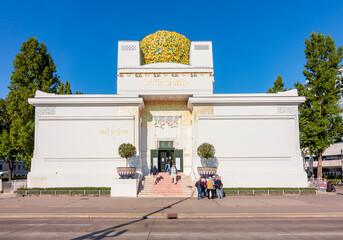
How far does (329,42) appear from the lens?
29812mm

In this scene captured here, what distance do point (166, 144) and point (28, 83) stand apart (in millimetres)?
18462

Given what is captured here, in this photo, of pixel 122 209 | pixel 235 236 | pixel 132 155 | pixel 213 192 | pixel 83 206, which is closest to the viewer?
pixel 235 236

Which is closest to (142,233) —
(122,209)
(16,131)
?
(122,209)

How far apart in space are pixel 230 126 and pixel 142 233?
51.7ft

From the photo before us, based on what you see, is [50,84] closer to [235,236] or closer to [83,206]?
[83,206]

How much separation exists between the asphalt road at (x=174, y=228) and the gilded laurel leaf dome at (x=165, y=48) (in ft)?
58.8

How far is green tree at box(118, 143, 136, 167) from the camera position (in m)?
21.3

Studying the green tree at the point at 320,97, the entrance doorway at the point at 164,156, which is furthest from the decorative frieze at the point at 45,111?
the green tree at the point at 320,97

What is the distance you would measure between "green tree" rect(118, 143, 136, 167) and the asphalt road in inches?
374

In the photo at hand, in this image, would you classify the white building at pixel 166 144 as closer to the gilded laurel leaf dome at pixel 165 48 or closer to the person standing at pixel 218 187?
the gilded laurel leaf dome at pixel 165 48

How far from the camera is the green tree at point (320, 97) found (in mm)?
28906

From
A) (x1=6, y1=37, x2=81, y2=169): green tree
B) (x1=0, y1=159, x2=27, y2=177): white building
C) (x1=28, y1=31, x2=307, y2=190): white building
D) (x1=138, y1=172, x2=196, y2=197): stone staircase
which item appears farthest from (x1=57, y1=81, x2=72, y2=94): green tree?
(x1=0, y1=159, x2=27, y2=177): white building

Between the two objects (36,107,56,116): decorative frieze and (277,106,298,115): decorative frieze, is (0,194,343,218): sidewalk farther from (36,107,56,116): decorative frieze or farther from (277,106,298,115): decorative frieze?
(36,107,56,116): decorative frieze

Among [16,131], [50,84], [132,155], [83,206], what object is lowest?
[83,206]
